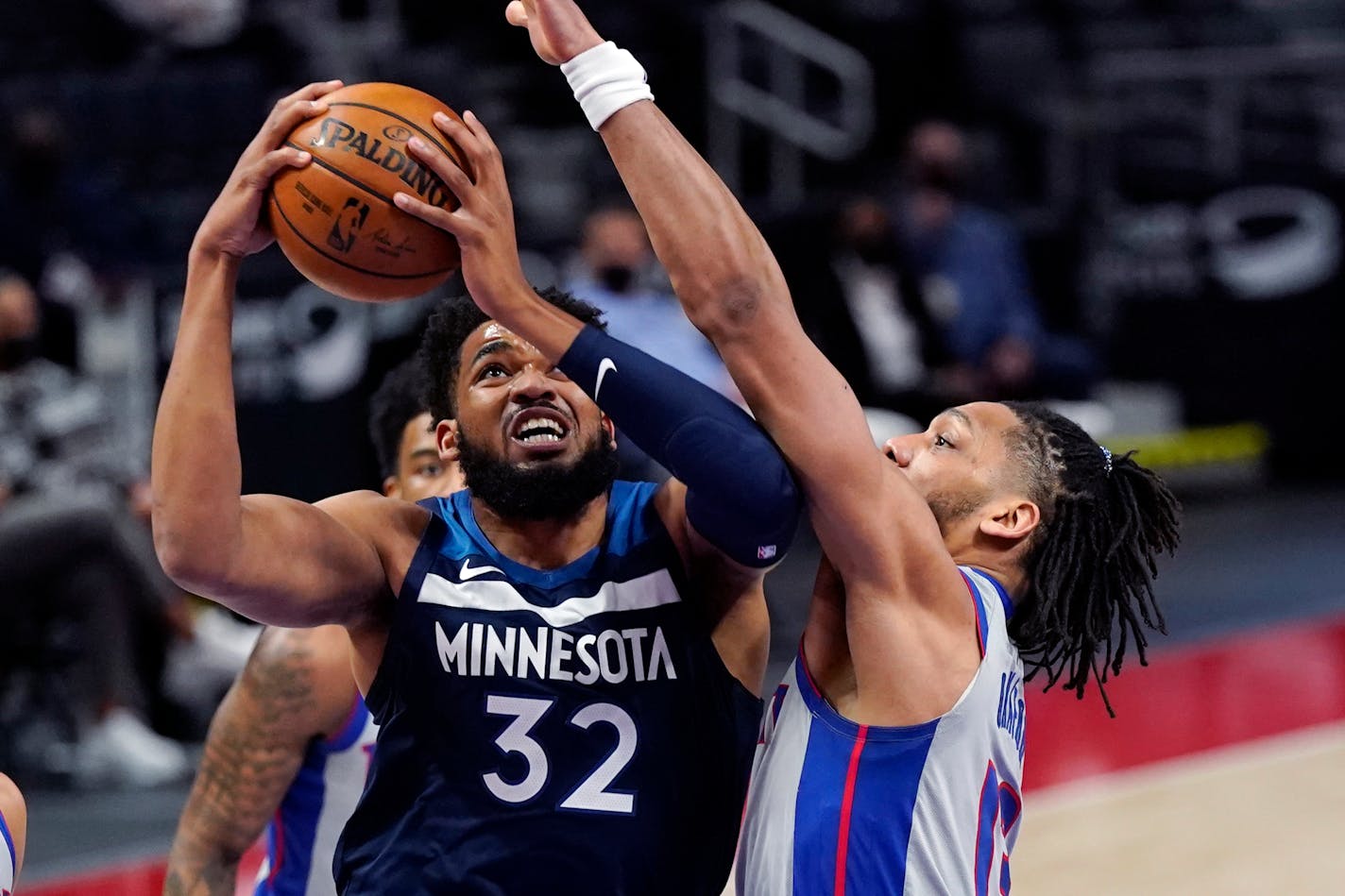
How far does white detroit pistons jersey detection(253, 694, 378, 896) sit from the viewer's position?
11.9 feet

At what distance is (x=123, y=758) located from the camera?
6543 millimetres

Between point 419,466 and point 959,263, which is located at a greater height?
point 959,263

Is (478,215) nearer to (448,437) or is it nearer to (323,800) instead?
(448,437)

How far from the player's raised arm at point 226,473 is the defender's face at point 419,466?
1.01 metres

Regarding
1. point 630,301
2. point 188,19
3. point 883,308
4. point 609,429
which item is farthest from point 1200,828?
point 188,19

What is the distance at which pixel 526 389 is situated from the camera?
2.92m

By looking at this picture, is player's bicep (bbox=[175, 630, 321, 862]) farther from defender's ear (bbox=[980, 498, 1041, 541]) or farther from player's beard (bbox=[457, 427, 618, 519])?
defender's ear (bbox=[980, 498, 1041, 541])

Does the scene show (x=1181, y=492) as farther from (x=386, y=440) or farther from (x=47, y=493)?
(x=386, y=440)

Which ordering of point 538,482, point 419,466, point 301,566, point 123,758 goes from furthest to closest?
point 123,758 → point 419,466 → point 538,482 → point 301,566

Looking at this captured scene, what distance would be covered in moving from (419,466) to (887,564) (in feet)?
4.90

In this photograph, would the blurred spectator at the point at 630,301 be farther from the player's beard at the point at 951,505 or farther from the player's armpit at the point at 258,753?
the player's beard at the point at 951,505

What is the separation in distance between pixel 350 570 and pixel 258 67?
7825 mm

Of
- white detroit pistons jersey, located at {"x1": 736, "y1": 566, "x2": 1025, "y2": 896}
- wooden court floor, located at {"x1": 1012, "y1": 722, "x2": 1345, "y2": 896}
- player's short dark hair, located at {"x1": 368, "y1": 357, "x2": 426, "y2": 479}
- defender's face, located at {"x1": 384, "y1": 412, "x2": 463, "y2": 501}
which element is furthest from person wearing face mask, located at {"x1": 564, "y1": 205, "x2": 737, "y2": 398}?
white detroit pistons jersey, located at {"x1": 736, "y1": 566, "x2": 1025, "y2": 896}

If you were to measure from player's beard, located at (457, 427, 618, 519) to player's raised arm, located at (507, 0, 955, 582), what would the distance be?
0.34 m
